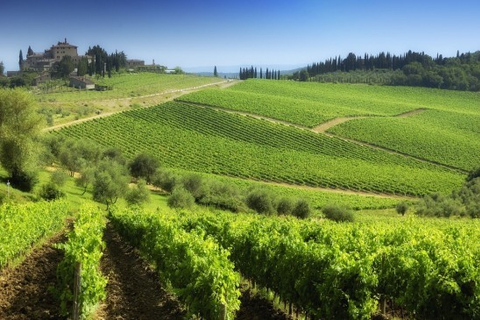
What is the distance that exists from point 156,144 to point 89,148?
28647 millimetres

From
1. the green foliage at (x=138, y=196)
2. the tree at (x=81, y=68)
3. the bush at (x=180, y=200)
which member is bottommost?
the bush at (x=180, y=200)

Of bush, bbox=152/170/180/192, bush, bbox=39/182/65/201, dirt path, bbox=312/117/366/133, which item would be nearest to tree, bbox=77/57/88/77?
dirt path, bbox=312/117/366/133

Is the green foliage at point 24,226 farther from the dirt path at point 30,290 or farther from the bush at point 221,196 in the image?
the bush at point 221,196

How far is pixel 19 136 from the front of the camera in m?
47.6

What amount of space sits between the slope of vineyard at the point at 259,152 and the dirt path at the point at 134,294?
6060 cm

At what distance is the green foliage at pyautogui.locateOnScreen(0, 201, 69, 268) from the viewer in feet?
68.3

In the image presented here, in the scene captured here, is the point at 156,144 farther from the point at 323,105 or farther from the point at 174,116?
the point at 323,105

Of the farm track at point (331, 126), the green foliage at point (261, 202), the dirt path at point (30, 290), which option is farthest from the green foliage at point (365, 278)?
the farm track at point (331, 126)

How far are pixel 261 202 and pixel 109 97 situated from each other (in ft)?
311

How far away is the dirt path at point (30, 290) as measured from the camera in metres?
15.1

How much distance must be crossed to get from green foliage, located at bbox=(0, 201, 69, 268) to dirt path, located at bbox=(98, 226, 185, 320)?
13.7 feet

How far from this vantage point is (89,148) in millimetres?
70438

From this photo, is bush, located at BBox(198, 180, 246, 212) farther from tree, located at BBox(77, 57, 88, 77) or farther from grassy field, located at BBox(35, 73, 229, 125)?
tree, located at BBox(77, 57, 88, 77)

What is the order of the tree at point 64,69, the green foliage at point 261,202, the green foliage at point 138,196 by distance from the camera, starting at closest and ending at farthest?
the green foliage at point 138,196 < the green foliage at point 261,202 < the tree at point 64,69
